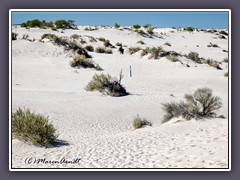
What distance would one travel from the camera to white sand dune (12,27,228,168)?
26.9ft

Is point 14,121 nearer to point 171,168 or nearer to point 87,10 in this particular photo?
point 87,10

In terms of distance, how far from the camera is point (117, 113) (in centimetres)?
1369

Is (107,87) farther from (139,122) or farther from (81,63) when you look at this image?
(81,63)

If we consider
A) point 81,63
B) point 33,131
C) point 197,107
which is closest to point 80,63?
point 81,63

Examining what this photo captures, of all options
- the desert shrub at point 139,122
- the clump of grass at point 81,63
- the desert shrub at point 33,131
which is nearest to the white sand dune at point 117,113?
the desert shrub at point 33,131

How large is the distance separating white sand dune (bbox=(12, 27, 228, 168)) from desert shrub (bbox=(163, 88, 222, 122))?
442 millimetres

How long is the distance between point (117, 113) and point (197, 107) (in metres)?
3.30

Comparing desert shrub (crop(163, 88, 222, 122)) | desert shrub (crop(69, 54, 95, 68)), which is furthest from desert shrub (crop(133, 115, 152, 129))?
desert shrub (crop(69, 54, 95, 68))

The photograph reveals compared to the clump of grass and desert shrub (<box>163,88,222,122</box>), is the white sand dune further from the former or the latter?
the clump of grass

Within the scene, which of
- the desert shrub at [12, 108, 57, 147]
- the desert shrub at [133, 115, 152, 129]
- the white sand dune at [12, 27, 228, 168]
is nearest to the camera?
the white sand dune at [12, 27, 228, 168]
